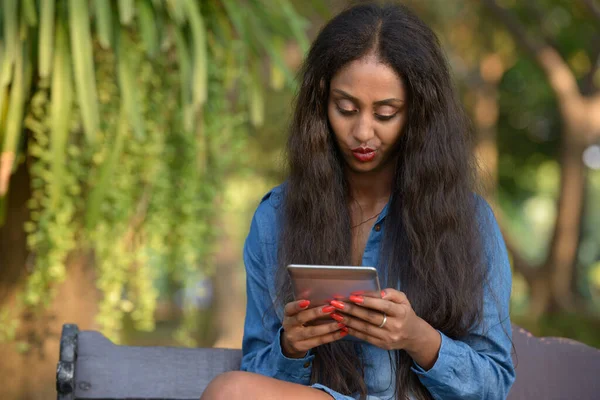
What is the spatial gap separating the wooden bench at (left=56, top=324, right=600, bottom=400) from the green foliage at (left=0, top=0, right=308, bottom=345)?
0.47 meters

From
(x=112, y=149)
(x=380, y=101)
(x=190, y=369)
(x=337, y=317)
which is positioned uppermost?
(x=380, y=101)

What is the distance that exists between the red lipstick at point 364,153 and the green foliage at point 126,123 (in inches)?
26.1

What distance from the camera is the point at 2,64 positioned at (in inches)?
82.5

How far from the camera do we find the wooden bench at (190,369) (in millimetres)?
1881

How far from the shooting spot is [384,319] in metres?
1.45

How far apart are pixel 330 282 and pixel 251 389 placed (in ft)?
0.87

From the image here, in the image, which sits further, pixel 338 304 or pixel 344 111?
pixel 344 111

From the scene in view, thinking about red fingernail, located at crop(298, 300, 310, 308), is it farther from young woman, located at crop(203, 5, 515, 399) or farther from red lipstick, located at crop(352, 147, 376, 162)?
red lipstick, located at crop(352, 147, 376, 162)

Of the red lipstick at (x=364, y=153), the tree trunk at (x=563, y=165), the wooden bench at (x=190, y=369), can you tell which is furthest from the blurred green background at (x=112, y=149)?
the tree trunk at (x=563, y=165)

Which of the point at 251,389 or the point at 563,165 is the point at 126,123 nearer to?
the point at 251,389

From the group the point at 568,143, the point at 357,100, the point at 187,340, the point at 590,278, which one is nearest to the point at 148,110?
the point at 187,340

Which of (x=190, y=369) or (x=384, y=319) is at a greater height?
(x=384, y=319)

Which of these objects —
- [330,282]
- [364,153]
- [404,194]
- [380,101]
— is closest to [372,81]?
[380,101]

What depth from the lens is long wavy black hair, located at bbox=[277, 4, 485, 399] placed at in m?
1.66
